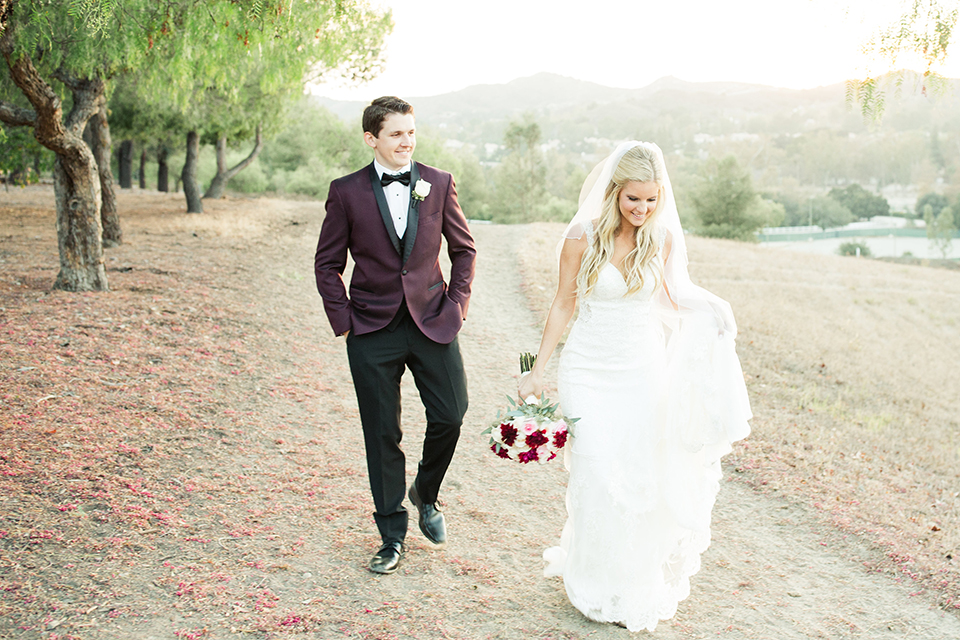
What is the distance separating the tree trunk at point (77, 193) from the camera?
8.65 m

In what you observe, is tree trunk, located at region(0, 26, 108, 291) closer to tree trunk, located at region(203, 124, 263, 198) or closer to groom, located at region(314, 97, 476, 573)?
groom, located at region(314, 97, 476, 573)

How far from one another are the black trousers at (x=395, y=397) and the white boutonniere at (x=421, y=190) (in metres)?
0.60

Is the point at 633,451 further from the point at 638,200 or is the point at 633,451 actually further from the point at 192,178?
the point at 192,178

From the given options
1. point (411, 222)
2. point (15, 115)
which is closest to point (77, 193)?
point (15, 115)

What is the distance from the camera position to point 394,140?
11.9 feet

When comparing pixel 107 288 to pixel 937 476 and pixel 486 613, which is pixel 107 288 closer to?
pixel 486 613

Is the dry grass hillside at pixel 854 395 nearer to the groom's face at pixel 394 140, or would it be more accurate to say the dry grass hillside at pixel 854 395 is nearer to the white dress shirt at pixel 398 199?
the white dress shirt at pixel 398 199

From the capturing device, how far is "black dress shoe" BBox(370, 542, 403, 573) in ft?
12.8

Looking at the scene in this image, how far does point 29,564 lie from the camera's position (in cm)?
373

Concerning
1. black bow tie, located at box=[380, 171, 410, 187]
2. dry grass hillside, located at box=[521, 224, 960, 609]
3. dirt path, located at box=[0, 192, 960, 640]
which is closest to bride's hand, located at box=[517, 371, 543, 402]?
dirt path, located at box=[0, 192, 960, 640]

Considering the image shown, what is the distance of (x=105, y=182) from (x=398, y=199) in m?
11.7

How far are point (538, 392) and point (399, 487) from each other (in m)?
0.99

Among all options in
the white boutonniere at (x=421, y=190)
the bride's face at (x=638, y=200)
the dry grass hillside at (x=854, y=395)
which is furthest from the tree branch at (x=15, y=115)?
the bride's face at (x=638, y=200)

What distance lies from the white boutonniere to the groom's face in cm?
14
